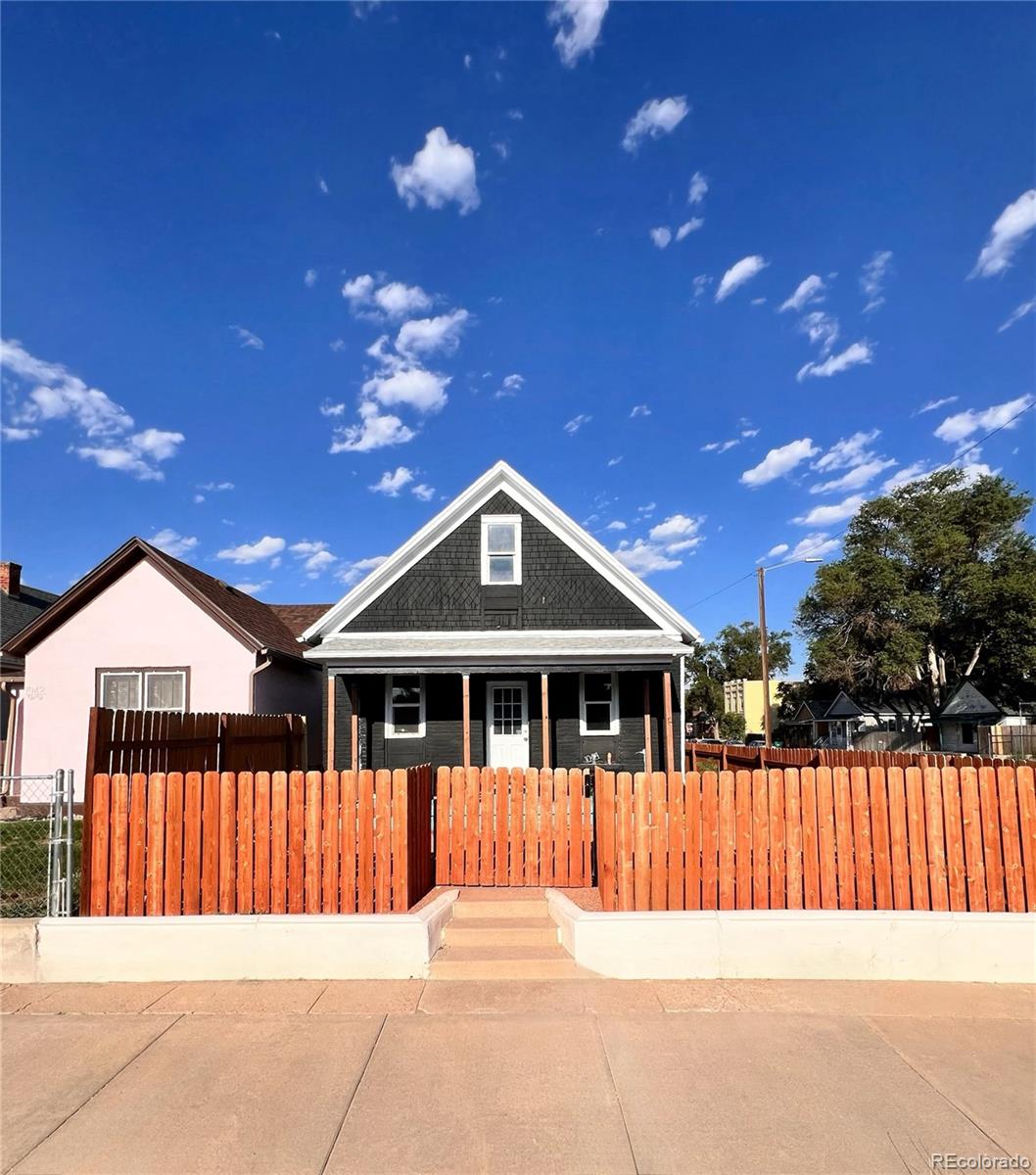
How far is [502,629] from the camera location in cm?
1511

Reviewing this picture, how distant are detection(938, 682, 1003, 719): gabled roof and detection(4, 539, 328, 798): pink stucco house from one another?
26776mm

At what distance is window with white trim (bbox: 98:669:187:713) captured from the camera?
15.2m

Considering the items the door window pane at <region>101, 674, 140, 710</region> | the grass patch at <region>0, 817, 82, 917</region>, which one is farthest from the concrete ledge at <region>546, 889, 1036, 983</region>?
the door window pane at <region>101, 674, 140, 710</region>

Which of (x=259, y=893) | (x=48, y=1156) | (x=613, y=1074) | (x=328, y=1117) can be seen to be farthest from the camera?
(x=259, y=893)

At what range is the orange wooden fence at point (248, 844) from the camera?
6.10 metres

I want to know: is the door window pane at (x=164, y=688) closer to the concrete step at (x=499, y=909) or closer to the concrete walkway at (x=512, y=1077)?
the concrete walkway at (x=512, y=1077)

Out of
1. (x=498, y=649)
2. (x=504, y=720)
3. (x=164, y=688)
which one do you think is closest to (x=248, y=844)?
(x=498, y=649)

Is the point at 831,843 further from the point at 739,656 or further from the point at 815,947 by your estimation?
the point at 739,656

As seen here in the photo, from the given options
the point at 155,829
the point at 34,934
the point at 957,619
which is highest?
the point at 957,619

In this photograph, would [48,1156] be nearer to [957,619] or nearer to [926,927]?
[926,927]

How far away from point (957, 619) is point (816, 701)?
1025 cm

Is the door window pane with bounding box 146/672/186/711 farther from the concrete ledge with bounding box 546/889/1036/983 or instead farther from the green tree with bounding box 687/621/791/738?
the green tree with bounding box 687/621/791/738

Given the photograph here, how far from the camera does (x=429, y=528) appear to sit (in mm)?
15156

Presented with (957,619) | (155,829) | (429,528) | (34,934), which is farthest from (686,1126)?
(957,619)
